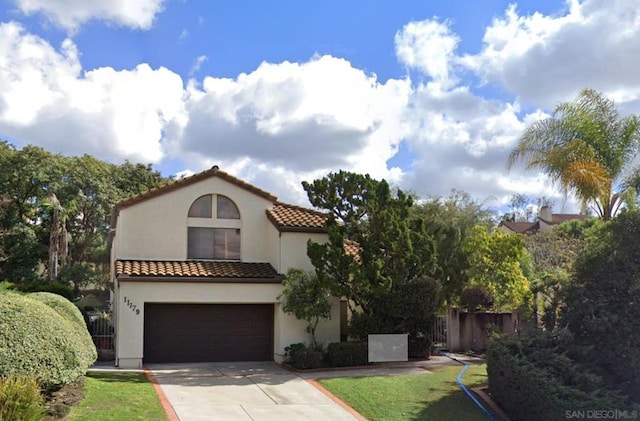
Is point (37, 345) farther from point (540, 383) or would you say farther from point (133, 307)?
point (540, 383)

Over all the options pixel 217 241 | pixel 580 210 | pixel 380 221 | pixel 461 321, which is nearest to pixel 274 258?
pixel 217 241

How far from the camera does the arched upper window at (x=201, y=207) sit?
72.6 ft

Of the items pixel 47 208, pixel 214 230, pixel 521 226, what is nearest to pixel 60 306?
pixel 214 230

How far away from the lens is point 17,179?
119 ft

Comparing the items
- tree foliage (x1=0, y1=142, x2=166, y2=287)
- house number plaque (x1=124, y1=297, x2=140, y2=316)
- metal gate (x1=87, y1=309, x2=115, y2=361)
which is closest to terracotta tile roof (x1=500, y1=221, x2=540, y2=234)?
tree foliage (x1=0, y1=142, x2=166, y2=287)

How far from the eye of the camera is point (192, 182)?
22.0m

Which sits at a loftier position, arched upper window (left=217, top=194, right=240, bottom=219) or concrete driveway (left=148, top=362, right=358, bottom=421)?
arched upper window (left=217, top=194, right=240, bottom=219)

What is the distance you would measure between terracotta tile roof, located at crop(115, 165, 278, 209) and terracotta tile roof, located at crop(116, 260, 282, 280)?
84.8 inches

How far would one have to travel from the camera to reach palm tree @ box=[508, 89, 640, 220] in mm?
17891

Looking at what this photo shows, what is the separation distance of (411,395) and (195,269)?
9.19 metres

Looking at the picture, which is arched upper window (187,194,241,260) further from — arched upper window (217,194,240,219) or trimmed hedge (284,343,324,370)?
trimmed hedge (284,343,324,370)

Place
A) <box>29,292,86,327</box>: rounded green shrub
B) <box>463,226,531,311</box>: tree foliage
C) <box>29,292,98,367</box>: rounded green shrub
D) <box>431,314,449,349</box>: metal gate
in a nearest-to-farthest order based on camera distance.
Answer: <box>29,292,98,367</box>: rounded green shrub, <box>29,292,86,327</box>: rounded green shrub, <box>463,226,531,311</box>: tree foliage, <box>431,314,449,349</box>: metal gate

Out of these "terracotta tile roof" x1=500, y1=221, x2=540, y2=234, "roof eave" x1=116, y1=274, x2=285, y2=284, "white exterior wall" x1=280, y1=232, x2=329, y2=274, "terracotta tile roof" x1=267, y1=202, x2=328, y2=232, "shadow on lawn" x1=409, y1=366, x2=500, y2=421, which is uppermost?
"terracotta tile roof" x1=500, y1=221, x2=540, y2=234

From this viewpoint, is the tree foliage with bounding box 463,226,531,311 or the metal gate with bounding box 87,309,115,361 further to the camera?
the tree foliage with bounding box 463,226,531,311
